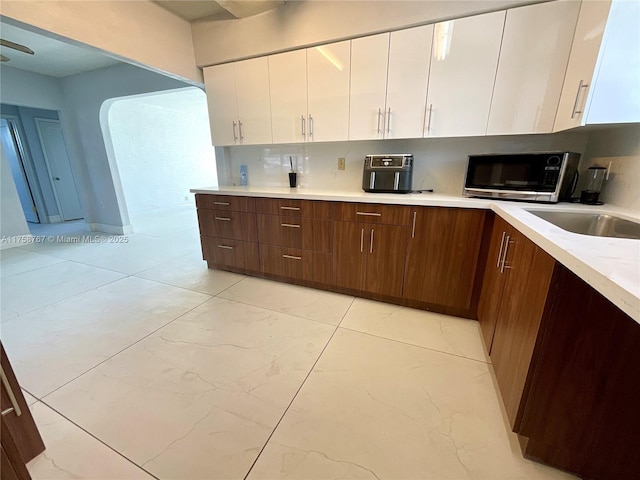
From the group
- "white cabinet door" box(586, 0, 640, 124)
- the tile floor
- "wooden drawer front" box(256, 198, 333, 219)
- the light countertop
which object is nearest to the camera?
the light countertop

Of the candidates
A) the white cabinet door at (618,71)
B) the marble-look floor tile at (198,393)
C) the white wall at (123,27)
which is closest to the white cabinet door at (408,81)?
the white cabinet door at (618,71)

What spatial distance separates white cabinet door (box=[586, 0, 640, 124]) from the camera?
4.27 ft

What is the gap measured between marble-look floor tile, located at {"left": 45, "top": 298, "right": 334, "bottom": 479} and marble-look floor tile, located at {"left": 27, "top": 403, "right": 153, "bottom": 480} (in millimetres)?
34

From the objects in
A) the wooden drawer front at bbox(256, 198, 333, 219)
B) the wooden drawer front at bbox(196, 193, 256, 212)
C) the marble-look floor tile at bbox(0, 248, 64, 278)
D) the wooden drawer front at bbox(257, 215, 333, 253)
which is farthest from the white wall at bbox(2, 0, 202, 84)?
the marble-look floor tile at bbox(0, 248, 64, 278)

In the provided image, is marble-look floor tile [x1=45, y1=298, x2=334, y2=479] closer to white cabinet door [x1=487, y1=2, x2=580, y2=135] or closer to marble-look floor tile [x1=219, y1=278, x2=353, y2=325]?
marble-look floor tile [x1=219, y1=278, x2=353, y2=325]

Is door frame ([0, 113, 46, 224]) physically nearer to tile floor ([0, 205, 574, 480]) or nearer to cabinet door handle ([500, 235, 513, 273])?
tile floor ([0, 205, 574, 480])

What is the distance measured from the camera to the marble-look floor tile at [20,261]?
3.04 m

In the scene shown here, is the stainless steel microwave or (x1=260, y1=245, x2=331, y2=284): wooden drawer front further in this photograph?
(x1=260, y1=245, x2=331, y2=284): wooden drawer front

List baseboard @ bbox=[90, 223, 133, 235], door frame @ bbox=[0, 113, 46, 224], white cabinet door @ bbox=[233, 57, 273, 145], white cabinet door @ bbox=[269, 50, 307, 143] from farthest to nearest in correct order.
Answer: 1. door frame @ bbox=[0, 113, 46, 224]
2. baseboard @ bbox=[90, 223, 133, 235]
3. white cabinet door @ bbox=[233, 57, 273, 145]
4. white cabinet door @ bbox=[269, 50, 307, 143]

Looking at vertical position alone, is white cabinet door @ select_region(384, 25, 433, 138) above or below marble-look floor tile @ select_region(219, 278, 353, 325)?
above

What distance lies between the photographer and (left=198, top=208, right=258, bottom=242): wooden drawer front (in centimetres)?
261

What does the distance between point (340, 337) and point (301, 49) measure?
8.15ft

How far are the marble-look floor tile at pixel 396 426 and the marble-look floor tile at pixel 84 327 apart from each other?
1.34m

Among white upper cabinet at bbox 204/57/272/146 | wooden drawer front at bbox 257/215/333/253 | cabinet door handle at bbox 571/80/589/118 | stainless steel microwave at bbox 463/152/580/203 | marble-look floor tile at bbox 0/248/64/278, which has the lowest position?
marble-look floor tile at bbox 0/248/64/278
